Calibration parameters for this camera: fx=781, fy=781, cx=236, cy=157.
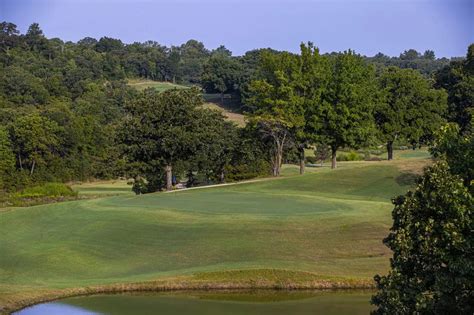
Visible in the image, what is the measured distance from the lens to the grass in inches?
1372

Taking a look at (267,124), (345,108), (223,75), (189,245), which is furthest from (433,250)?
(223,75)

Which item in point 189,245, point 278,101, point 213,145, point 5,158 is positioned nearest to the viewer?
point 189,245

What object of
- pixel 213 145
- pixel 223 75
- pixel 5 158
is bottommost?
pixel 5 158

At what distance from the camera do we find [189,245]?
134 feet

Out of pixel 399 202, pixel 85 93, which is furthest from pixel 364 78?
pixel 85 93

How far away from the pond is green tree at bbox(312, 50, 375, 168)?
1629 inches

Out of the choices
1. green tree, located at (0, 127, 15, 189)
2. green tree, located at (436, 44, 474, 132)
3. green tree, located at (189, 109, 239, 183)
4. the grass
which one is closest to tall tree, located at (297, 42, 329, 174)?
green tree, located at (189, 109, 239, 183)

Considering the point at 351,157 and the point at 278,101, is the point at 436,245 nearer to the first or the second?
the point at 278,101

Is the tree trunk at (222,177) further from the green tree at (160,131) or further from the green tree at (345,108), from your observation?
the green tree at (345,108)

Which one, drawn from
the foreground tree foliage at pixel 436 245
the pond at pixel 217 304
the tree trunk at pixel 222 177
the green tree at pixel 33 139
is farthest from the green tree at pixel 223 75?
the foreground tree foliage at pixel 436 245

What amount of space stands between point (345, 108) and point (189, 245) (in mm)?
35992

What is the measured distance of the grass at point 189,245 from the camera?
114ft

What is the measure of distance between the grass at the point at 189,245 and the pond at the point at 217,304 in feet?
3.55

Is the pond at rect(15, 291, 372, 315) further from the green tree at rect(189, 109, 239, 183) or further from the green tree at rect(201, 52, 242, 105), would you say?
the green tree at rect(201, 52, 242, 105)
